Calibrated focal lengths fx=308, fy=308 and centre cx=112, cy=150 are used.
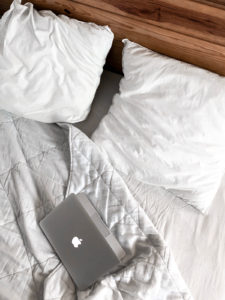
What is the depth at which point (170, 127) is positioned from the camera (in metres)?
1.01

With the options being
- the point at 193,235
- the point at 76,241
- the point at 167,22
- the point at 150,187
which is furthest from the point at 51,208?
the point at 167,22

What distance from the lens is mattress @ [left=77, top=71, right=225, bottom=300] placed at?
3.09ft

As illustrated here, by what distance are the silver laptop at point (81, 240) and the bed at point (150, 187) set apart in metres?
0.04

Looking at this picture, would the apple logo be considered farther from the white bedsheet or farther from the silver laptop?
the white bedsheet

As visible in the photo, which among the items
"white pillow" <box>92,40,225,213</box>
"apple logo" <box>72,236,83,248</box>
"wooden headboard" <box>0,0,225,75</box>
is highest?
"wooden headboard" <box>0,0,225,75</box>

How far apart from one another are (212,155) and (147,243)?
1.16ft

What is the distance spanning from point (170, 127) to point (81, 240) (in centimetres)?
46

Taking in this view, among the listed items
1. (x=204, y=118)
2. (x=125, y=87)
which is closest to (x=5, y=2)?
(x=125, y=87)

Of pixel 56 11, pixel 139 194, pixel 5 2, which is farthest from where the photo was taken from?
Result: pixel 5 2

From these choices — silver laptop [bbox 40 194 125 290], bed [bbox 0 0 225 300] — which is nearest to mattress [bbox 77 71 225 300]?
bed [bbox 0 0 225 300]

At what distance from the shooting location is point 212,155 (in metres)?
1.00

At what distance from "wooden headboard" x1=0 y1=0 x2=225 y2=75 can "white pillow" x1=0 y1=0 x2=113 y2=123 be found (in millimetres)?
55

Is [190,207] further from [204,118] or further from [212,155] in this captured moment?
[204,118]

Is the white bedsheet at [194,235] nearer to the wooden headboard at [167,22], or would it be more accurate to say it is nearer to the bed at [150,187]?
the bed at [150,187]
